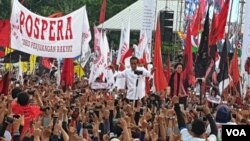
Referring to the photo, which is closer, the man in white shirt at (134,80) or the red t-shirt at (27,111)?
the red t-shirt at (27,111)

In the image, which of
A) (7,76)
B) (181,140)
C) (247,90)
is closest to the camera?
(181,140)

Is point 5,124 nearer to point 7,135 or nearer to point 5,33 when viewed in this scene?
point 7,135

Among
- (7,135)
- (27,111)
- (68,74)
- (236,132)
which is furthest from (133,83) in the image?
(236,132)

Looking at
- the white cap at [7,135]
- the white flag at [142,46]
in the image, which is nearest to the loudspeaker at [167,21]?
the white flag at [142,46]

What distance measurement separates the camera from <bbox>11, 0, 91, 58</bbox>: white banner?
1342 centimetres

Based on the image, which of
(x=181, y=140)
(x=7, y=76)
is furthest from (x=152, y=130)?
(x=7, y=76)

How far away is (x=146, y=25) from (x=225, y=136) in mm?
16475

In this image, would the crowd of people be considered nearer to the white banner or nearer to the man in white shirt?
the man in white shirt

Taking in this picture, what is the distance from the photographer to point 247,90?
53.8 ft

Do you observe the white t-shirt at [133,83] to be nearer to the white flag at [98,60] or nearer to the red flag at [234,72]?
the red flag at [234,72]

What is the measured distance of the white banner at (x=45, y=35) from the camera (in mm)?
13422

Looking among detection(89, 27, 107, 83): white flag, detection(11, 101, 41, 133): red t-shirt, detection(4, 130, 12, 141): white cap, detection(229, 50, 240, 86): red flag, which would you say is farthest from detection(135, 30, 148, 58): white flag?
detection(4, 130, 12, 141): white cap

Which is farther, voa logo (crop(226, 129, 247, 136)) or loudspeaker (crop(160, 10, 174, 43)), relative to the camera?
loudspeaker (crop(160, 10, 174, 43))

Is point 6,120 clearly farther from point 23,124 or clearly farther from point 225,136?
point 225,136
